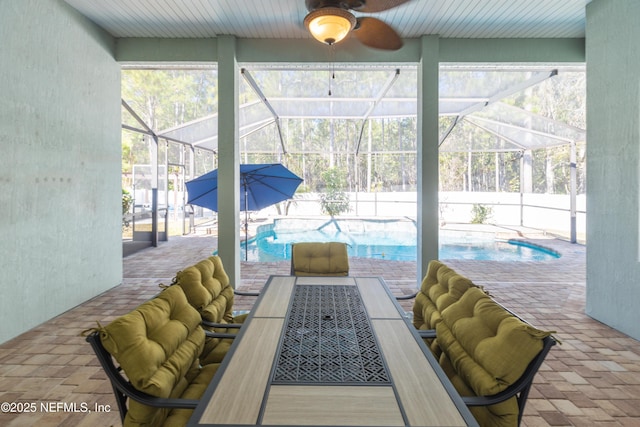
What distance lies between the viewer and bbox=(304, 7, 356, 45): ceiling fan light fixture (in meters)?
2.34

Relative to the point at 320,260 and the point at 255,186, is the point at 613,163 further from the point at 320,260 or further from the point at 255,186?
the point at 255,186

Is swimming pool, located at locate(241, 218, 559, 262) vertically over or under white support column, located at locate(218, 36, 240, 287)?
under

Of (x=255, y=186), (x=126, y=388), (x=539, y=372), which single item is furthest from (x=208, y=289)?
(x=255, y=186)

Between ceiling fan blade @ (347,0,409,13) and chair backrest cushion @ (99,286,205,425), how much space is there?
87.9 inches

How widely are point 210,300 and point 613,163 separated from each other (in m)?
3.80

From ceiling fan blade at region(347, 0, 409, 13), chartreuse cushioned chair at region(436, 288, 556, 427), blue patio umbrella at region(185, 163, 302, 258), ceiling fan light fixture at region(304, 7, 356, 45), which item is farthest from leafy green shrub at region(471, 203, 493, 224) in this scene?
chartreuse cushioned chair at region(436, 288, 556, 427)

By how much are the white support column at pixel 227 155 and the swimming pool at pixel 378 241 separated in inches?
106

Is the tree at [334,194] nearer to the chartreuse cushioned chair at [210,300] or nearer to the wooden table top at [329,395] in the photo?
the chartreuse cushioned chair at [210,300]

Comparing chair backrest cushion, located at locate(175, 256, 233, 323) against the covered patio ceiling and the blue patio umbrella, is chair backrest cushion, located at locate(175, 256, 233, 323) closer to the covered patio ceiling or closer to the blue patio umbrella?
the blue patio umbrella

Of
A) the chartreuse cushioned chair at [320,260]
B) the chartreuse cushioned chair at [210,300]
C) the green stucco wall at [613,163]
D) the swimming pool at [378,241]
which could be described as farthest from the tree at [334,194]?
the chartreuse cushioned chair at [210,300]

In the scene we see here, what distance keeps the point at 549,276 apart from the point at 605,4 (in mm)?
3582

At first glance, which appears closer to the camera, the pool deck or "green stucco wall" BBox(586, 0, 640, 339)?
the pool deck

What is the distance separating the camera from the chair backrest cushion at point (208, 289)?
204 cm

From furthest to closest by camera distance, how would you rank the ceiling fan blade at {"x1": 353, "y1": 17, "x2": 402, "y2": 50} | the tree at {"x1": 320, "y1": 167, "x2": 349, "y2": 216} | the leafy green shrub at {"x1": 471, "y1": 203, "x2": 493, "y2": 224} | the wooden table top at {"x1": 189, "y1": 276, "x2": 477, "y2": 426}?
the tree at {"x1": 320, "y1": 167, "x2": 349, "y2": 216}
the leafy green shrub at {"x1": 471, "y1": 203, "x2": 493, "y2": 224}
the ceiling fan blade at {"x1": 353, "y1": 17, "x2": 402, "y2": 50}
the wooden table top at {"x1": 189, "y1": 276, "x2": 477, "y2": 426}
